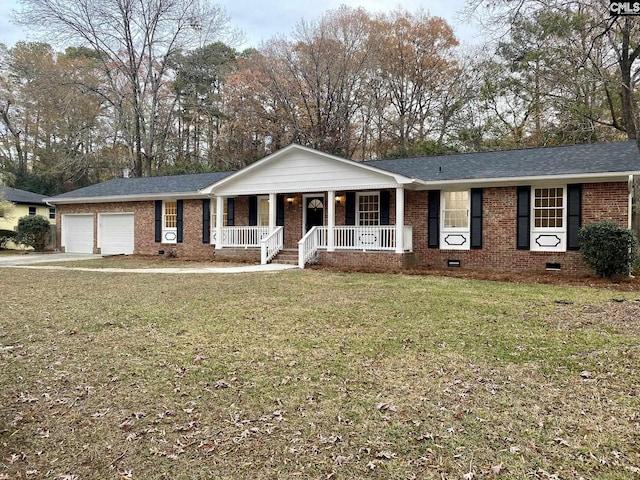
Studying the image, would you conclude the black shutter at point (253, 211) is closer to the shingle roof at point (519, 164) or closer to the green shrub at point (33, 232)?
the shingle roof at point (519, 164)

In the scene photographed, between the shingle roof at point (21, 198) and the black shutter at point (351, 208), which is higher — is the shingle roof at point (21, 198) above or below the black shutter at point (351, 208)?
above

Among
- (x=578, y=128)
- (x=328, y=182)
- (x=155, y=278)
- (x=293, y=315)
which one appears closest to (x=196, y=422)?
(x=293, y=315)

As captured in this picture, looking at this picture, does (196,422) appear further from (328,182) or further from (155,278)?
(328,182)

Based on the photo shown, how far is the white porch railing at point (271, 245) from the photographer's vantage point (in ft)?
47.2

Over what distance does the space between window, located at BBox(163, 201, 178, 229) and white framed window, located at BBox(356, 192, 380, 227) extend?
8.12m

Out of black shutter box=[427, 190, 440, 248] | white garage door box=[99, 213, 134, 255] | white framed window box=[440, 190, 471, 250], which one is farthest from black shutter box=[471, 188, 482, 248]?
white garage door box=[99, 213, 134, 255]

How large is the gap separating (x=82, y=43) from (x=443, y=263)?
2611cm

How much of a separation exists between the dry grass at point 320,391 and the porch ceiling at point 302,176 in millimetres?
6892

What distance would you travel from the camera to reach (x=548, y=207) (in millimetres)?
12281

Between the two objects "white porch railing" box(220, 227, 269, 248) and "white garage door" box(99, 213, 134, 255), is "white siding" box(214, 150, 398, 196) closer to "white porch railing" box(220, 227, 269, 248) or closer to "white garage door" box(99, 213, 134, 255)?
"white porch railing" box(220, 227, 269, 248)

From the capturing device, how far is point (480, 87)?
24125mm

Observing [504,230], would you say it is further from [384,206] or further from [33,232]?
[33,232]

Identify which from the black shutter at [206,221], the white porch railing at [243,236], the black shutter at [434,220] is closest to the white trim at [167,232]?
the black shutter at [206,221]

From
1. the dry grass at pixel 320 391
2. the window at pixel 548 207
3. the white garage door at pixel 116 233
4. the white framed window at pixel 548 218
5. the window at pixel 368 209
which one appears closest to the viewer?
the dry grass at pixel 320 391
